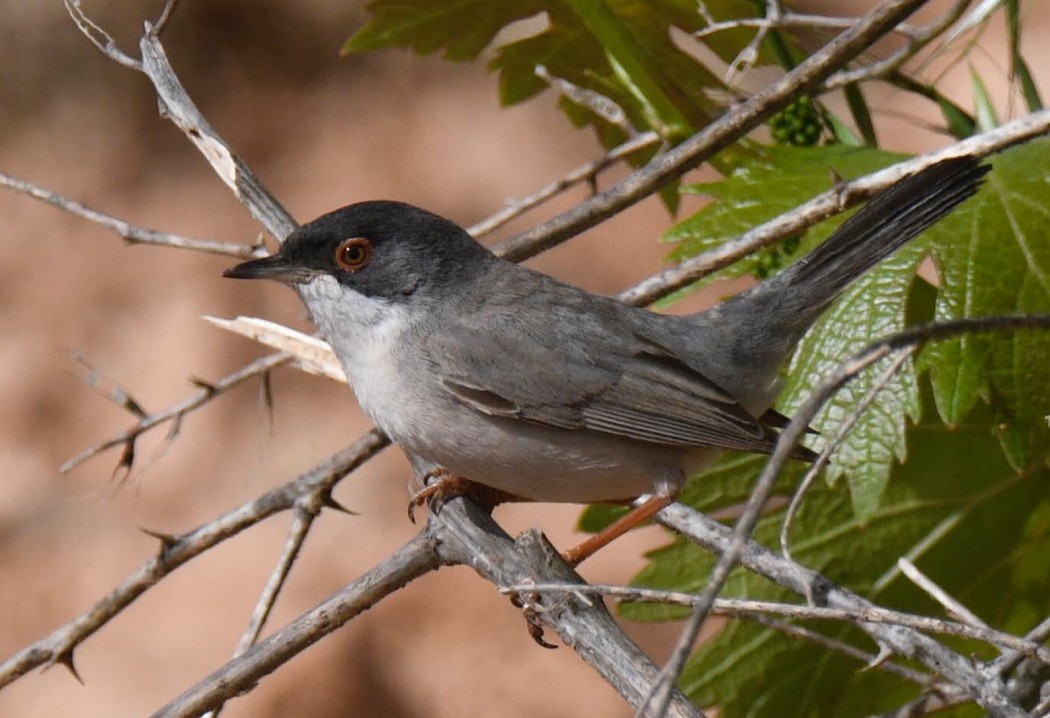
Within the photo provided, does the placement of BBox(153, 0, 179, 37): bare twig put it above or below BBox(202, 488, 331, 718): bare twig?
above

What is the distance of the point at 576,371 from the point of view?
3.64 m

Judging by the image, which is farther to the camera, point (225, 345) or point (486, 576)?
point (225, 345)

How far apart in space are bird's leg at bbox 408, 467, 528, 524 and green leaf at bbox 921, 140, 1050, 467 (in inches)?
47.7

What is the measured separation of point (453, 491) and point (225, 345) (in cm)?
296

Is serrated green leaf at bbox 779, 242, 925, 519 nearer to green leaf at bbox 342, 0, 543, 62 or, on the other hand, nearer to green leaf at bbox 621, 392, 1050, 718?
green leaf at bbox 621, 392, 1050, 718

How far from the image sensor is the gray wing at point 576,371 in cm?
351

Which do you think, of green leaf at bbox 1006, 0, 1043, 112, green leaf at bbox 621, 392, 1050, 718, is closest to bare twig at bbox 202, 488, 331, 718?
green leaf at bbox 621, 392, 1050, 718

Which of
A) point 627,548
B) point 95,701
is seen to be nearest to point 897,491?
point 627,548

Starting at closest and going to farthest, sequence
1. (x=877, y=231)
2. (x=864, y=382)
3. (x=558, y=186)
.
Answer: (x=864, y=382), (x=877, y=231), (x=558, y=186)

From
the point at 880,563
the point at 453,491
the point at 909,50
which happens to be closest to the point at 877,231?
the point at 909,50

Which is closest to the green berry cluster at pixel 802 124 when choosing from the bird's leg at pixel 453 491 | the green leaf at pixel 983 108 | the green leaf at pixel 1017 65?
the green leaf at pixel 983 108

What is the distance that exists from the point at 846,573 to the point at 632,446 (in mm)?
817

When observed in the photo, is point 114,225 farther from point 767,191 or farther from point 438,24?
point 767,191

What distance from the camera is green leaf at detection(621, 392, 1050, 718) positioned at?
3.75 meters
